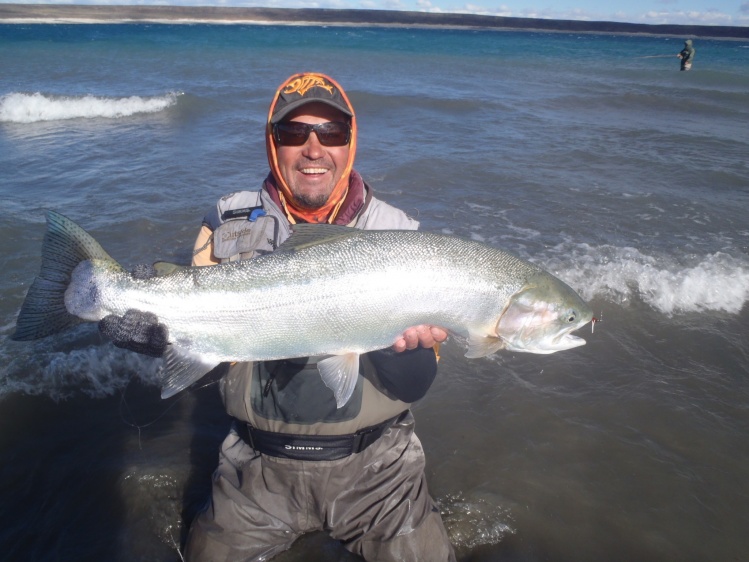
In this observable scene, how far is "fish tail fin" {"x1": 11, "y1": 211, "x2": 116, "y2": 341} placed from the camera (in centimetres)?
268

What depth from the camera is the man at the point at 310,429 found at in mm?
3037

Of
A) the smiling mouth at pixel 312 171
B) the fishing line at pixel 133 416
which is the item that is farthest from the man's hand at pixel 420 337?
the fishing line at pixel 133 416

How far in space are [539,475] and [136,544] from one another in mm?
3069

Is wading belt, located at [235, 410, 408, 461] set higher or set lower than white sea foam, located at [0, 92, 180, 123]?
lower

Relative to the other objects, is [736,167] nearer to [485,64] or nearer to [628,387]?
[628,387]

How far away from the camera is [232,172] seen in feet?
Result: 34.1

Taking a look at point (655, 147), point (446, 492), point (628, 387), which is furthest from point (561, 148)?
point (446, 492)

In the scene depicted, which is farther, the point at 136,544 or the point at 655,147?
the point at 655,147

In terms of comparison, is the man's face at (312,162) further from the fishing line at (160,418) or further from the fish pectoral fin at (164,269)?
the fishing line at (160,418)

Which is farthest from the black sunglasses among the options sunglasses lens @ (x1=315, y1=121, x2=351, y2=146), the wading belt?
the wading belt

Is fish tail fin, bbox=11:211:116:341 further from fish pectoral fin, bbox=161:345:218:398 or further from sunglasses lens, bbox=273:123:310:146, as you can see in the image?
sunglasses lens, bbox=273:123:310:146

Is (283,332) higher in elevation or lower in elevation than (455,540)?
higher

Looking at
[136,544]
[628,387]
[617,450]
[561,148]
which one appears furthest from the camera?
[561,148]

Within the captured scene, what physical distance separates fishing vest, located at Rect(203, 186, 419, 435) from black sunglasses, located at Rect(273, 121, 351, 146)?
43cm
